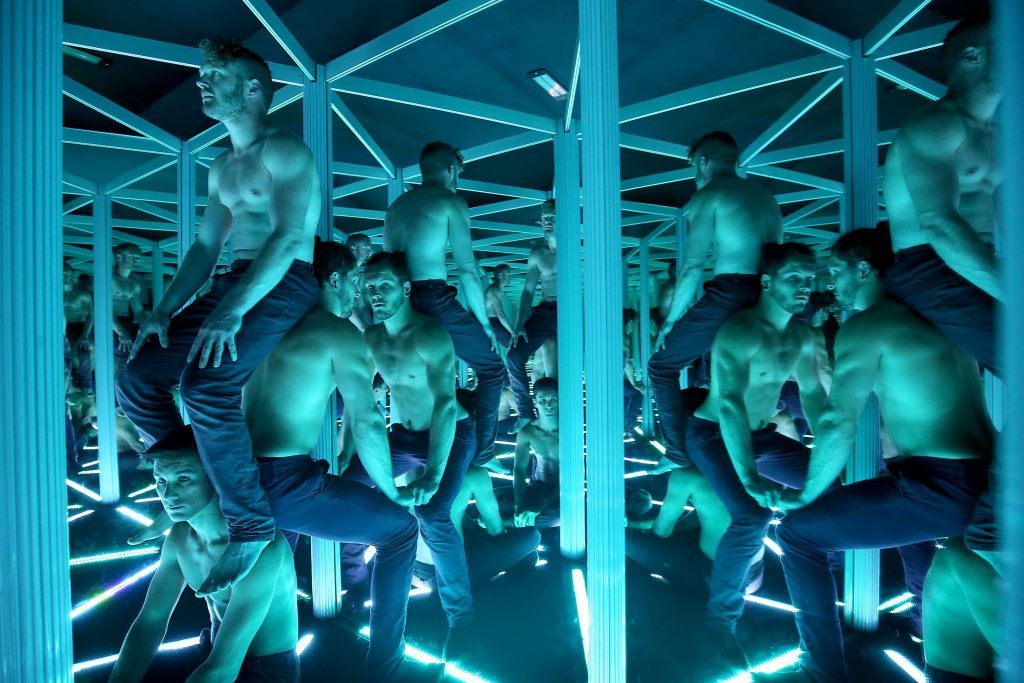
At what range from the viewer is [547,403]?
4.50m

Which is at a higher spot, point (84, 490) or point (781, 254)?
point (781, 254)

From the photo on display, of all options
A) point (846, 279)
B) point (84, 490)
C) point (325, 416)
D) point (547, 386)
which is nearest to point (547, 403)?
point (547, 386)

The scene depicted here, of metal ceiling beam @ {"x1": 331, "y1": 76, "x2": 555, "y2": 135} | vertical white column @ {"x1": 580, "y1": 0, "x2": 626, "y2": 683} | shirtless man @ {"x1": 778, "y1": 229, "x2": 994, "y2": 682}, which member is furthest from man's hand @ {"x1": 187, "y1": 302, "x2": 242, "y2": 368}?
shirtless man @ {"x1": 778, "y1": 229, "x2": 994, "y2": 682}

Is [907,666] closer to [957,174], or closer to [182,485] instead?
[957,174]

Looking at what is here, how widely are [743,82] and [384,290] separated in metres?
2.86

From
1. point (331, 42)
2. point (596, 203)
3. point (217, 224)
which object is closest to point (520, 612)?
point (596, 203)

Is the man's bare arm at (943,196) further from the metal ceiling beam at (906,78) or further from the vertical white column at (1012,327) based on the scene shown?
the vertical white column at (1012,327)

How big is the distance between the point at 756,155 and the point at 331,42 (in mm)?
3974

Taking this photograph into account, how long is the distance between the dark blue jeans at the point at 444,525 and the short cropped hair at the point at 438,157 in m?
1.86

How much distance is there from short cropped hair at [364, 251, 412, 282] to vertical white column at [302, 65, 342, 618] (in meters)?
0.30

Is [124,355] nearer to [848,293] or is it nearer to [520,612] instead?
[520,612]

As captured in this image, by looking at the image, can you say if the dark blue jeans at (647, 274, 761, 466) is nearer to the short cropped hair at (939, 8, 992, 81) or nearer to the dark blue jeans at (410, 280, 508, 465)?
the dark blue jeans at (410, 280, 508, 465)

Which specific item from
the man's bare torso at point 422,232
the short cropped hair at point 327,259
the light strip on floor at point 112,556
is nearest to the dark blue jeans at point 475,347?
the man's bare torso at point 422,232

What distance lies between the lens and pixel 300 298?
87.4 inches
